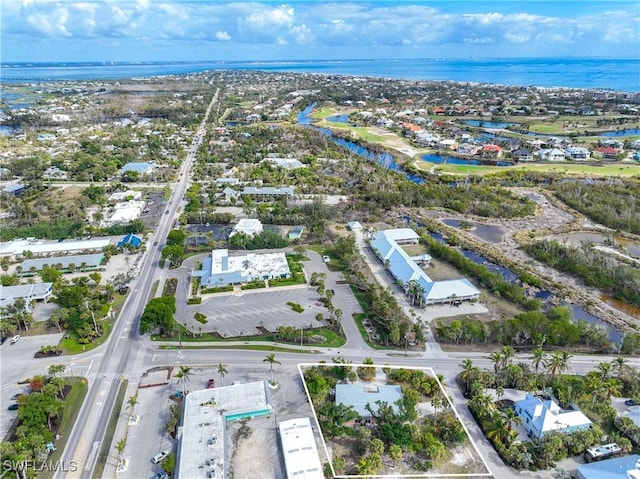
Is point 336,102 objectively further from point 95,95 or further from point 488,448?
point 488,448

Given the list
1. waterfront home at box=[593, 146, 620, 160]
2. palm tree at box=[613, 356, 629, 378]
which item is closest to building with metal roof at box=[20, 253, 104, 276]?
palm tree at box=[613, 356, 629, 378]

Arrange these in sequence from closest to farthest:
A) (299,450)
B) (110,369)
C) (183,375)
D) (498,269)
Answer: (299,450) < (183,375) < (110,369) < (498,269)

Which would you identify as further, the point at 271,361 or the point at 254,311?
the point at 254,311

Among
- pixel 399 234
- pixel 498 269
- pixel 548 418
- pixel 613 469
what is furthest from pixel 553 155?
pixel 613 469

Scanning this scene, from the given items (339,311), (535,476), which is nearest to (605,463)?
(535,476)

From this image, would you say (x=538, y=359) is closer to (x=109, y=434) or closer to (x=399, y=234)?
(x=399, y=234)

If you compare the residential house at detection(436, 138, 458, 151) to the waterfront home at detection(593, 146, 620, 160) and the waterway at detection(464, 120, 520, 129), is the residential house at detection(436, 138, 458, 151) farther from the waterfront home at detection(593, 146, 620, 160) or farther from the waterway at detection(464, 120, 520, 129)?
the waterway at detection(464, 120, 520, 129)

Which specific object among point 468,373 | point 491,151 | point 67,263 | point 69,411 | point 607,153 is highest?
point 607,153
